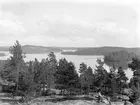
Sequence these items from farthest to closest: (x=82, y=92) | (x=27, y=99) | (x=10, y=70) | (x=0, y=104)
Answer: (x=82, y=92)
(x=10, y=70)
(x=27, y=99)
(x=0, y=104)

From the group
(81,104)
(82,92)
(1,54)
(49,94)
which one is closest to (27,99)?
(81,104)

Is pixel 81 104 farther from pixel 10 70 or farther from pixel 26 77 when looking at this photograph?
pixel 10 70

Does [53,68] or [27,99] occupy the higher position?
[53,68]

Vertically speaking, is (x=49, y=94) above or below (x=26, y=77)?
below

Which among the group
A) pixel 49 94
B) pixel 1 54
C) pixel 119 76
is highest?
pixel 1 54

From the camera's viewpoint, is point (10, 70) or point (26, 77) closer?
point (26, 77)

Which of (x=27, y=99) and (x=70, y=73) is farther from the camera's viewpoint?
(x=70, y=73)

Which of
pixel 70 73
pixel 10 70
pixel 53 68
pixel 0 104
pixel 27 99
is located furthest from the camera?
pixel 53 68

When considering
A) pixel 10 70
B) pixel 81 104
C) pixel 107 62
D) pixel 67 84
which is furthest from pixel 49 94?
pixel 107 62

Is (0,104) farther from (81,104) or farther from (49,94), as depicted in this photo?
(49,94)
